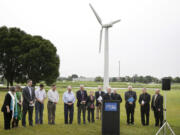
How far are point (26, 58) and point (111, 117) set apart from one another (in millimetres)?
30961

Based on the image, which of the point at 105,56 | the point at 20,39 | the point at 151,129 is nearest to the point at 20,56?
the point at 20,39

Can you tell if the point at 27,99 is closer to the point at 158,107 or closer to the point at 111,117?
the point at 111,117

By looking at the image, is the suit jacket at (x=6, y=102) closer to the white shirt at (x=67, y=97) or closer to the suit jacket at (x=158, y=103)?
the white shirt at (x=67, y=97)

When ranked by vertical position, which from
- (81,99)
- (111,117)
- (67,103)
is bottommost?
(111,117)

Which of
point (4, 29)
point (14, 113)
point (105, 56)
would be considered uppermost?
point (4, 29)

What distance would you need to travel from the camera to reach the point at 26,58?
37.6 meters

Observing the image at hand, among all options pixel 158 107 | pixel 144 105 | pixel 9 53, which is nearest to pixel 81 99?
pixel 144 105

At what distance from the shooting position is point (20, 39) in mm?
41375

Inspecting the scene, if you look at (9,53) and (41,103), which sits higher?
(9,53)

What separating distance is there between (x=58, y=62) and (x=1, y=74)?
430 inches

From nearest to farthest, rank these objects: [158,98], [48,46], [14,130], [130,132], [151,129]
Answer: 1. [14,130]
2. [130,132]
3. [151,129]
4. [158,98]
5. [48,46]

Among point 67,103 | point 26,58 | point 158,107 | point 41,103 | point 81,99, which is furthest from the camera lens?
point 26,58

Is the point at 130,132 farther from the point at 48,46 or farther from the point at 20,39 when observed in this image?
the point at 20,39

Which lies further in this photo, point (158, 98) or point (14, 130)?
point (158, 98)
